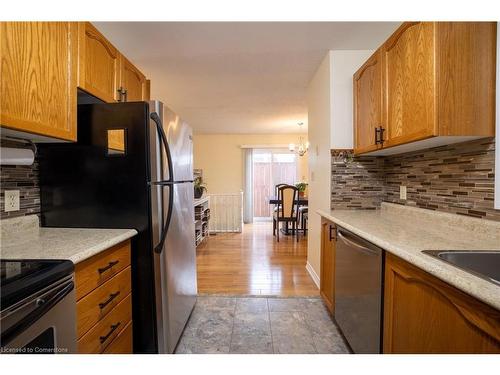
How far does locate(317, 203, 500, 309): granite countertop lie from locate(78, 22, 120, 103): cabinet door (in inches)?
69.7

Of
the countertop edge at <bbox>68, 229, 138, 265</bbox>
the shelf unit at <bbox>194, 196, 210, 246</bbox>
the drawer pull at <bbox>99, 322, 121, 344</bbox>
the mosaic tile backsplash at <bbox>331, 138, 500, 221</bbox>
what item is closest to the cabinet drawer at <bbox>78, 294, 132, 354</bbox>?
the drawer pull at <bbox>99, 322, 121, 344</bbox>

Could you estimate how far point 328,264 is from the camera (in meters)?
2.02

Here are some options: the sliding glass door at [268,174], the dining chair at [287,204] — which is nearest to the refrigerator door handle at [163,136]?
the dining chair at [287,204]

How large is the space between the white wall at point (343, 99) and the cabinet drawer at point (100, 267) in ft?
6.27

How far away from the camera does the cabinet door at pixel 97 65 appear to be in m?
1.35

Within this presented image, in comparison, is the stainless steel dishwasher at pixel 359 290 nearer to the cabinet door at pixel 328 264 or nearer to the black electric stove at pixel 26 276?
the cabinet door at pixel 328 264

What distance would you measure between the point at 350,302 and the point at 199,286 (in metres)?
1.63

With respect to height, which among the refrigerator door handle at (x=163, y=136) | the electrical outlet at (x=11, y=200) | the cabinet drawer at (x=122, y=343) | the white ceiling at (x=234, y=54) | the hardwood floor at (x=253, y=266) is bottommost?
the hardwood floor at (x=253, y=266)

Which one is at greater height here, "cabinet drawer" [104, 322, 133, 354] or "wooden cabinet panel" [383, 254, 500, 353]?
"wooden cabinet panel" [383, 254, 500, 353]

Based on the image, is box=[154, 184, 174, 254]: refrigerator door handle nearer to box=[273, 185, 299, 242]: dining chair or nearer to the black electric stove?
the black electric stove

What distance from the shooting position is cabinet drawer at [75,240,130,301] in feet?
3.23

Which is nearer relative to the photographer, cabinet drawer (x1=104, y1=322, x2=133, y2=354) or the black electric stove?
the black electric stove

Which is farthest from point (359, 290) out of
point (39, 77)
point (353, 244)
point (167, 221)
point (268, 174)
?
point (268, 174)

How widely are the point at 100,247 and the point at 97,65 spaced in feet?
3.87
